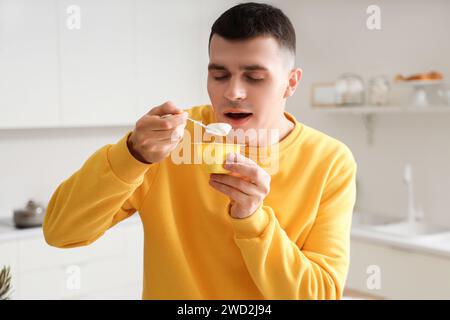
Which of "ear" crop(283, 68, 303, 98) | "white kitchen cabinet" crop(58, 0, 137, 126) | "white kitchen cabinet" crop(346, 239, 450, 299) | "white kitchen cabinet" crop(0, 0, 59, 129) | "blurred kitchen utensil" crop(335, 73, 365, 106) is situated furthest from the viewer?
"blurred kitchen utensil" crop(335, 73, 365, 106)

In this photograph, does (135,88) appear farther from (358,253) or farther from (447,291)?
(447,291)

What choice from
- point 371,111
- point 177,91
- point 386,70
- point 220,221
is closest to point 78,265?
point 177,91

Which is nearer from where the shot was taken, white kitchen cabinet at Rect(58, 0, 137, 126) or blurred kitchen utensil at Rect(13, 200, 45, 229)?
blurred kitchen utensil at Rect(13, 200, 45, 229)

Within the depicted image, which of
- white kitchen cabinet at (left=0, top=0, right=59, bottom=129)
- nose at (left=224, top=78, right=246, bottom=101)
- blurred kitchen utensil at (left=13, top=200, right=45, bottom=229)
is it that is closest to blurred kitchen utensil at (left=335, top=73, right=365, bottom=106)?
white kitchen cabinet at (left=0, top=0, right=59, bottom=129)

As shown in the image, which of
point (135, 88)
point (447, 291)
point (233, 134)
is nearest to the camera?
point (233, 134)

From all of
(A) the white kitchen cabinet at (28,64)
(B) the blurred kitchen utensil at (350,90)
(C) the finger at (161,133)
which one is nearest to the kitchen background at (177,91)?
(A) the white kitchen cabinet at (28,64)

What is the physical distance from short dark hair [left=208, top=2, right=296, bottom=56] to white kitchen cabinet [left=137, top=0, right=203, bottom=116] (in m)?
2.64

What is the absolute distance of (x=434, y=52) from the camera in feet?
11.6

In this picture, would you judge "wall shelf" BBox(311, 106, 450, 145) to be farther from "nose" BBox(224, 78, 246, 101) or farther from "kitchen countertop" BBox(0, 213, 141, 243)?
"nose" BBox(224, 78, 246, 101)

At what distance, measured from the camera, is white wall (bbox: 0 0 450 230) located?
358cm

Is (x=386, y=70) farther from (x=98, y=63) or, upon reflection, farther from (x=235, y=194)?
(x=235, y=194)

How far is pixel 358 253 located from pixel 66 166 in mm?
1771

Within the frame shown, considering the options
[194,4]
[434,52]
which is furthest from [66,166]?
[434,52]
